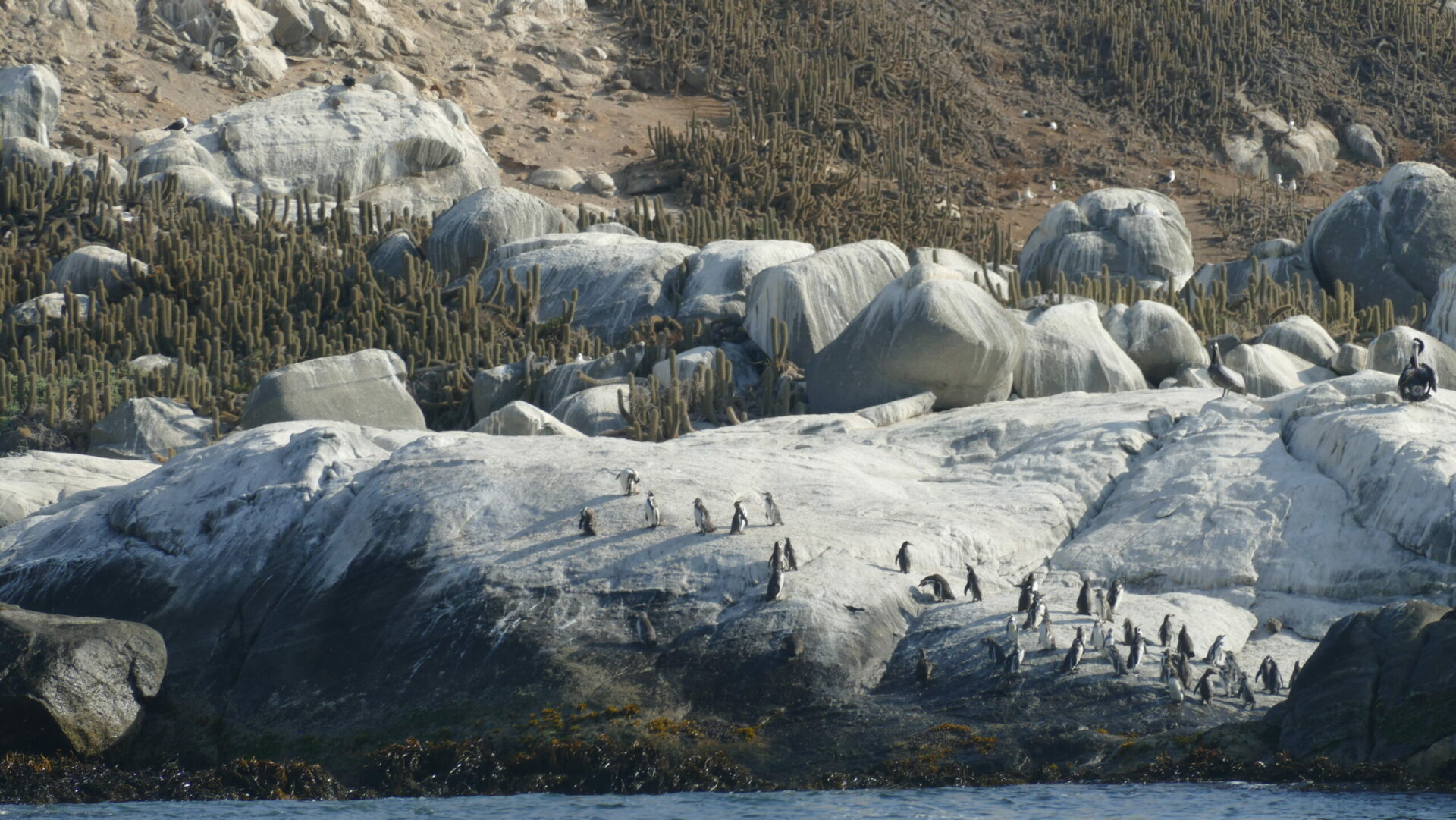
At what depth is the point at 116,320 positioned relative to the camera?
93.9 feet

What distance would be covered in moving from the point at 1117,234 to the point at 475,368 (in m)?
14.8

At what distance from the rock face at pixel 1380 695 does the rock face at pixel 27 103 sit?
30492 millimetres

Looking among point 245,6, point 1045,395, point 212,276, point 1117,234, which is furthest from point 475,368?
point 245,6

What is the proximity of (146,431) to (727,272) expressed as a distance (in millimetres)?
9681

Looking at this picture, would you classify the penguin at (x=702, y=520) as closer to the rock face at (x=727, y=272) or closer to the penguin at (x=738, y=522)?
the penguin at (x=738, y=522)

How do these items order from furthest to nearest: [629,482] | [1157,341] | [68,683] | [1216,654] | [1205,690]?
[1157,341], [629,482], [1216,654], [68,683], [1205,690]

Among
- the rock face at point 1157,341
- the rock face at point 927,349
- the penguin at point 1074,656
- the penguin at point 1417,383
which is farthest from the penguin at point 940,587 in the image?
the rock face at point 1157,341


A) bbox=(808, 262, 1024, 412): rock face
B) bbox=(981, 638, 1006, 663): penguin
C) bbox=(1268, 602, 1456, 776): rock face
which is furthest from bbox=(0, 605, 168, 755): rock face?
bbox=(808, 262, 1024, 412): rock face

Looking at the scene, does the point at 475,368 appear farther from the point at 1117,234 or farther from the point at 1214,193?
the point at 1214,193

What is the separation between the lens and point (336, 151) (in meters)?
37.2

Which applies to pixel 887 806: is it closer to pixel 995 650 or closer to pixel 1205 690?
pixel 995 650

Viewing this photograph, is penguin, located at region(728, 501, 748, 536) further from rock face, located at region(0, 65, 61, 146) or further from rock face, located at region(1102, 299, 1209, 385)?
rock face, located at region(0, 65, 61, 146)

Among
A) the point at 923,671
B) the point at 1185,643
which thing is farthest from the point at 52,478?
the point at 1185,643

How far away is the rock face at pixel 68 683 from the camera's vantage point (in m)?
15.1
